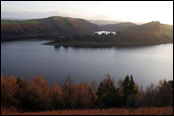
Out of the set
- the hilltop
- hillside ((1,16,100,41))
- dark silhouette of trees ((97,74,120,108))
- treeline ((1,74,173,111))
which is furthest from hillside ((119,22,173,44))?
dark silhouette of trees ((97,74,120,108))

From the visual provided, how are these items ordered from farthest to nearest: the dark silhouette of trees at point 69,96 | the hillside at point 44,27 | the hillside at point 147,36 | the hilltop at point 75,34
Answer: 1. the hillside at point 44,27
2. the hillside at point 147,36
3. the hilltop at point 75,34
4. the dark silhouette of trees at point 69,96

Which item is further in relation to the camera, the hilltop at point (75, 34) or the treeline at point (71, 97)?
the hilltop at point (75, 34)

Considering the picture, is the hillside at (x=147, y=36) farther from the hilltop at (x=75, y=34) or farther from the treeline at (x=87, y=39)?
the treeline at (x=87, y=39)

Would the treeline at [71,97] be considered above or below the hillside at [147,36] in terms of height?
below

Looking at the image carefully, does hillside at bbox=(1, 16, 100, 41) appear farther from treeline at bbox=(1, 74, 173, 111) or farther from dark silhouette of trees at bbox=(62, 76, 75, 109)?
dark silhouette of trees at bbox=(62, 76, 75, 109)

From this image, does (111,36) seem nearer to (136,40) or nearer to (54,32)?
(136,40)

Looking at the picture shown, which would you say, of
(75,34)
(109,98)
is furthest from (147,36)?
(109,98)

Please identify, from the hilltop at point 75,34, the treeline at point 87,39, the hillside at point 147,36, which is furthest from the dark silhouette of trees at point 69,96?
the hillside at point 147,36

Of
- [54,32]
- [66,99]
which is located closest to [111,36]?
[54,32]
